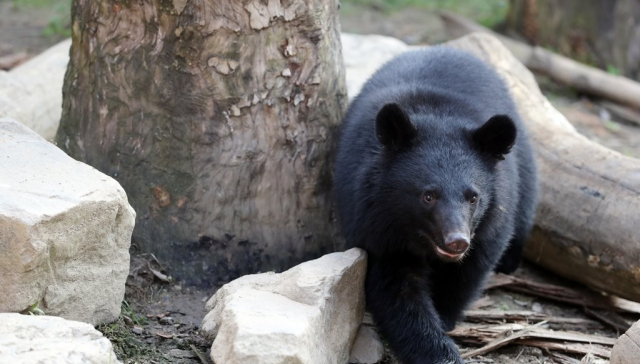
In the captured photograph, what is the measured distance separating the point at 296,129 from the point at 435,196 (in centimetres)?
122

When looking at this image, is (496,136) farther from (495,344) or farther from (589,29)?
(589,29)

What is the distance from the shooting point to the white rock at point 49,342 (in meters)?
3.12

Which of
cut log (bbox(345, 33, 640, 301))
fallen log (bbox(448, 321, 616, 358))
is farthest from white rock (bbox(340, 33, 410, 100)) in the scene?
fallen log (bbox(448, 321, 616, 358))

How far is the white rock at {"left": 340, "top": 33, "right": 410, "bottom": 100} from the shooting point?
7305mm

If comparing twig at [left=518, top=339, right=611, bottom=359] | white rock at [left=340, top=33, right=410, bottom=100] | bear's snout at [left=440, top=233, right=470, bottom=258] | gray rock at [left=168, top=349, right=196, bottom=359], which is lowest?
twig at [left=518, top=339, right=611, bottom=359]

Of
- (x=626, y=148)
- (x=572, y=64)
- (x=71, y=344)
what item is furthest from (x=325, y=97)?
(x=572, y=64)

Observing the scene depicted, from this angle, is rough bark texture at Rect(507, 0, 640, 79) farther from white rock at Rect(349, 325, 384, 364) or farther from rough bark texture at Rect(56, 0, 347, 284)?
white rock at Rect(349, 325, 384, 364)

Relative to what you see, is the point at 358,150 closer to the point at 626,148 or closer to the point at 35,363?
the point at 35,363

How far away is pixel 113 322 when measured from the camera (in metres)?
4.28

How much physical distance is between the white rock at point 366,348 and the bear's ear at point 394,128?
1.15 meters

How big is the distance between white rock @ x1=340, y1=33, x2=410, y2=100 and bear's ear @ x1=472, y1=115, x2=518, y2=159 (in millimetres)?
2536

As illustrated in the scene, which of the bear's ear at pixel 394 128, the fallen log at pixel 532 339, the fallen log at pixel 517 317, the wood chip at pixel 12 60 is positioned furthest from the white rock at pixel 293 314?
the wood chip at pixel 12 60

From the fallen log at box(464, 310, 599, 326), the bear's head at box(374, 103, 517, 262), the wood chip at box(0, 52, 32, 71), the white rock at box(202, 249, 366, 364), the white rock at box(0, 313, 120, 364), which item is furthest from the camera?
the wood chip at box(0, 52, 32, 71)

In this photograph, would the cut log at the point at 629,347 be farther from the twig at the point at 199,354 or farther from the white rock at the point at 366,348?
the twig at the point at 199,354
